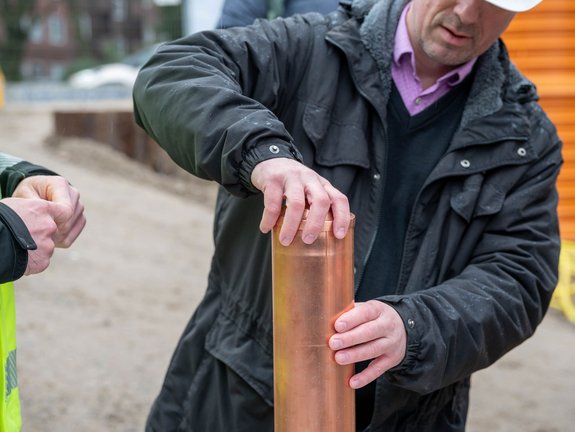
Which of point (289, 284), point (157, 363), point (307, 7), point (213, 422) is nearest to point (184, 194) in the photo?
point (157, 363)

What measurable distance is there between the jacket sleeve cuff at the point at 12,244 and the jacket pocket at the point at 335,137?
2.69 feet

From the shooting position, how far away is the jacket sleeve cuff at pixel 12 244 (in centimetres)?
192

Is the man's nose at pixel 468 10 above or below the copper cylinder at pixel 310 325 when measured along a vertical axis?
above

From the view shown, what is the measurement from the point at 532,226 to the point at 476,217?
16 cm

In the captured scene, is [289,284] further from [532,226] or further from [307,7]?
[307,7]

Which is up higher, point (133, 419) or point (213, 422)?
point (213, 422)

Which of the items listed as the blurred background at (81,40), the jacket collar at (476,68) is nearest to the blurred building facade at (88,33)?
the blurred background at (81,40)

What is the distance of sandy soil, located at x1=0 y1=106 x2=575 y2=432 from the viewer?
494 cm

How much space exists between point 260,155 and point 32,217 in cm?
54

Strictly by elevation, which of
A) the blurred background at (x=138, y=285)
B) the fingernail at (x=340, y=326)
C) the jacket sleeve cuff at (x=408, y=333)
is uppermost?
the fingernail at (x=340, y=326)

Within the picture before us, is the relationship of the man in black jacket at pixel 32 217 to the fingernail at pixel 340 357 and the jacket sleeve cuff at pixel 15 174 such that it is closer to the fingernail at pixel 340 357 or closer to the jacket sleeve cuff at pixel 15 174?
the jacket sleeve cuff at pixel 15 174

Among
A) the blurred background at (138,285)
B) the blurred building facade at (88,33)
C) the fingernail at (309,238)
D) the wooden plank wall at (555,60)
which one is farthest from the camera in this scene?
the blurred building facade at (88,33)

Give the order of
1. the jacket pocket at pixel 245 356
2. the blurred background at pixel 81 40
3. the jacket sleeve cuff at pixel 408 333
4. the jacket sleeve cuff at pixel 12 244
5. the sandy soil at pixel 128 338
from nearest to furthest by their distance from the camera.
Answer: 1. the jacket sleeve cuff at pixel 12 244
2. the jacket sleeve cuff at pixel 408 333
3. the jacket pocket at pixel 245 356
4. the sandy soil at pixel 128 338
5. the blurred background at pixel 81 40

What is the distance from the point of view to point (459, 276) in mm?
2326
